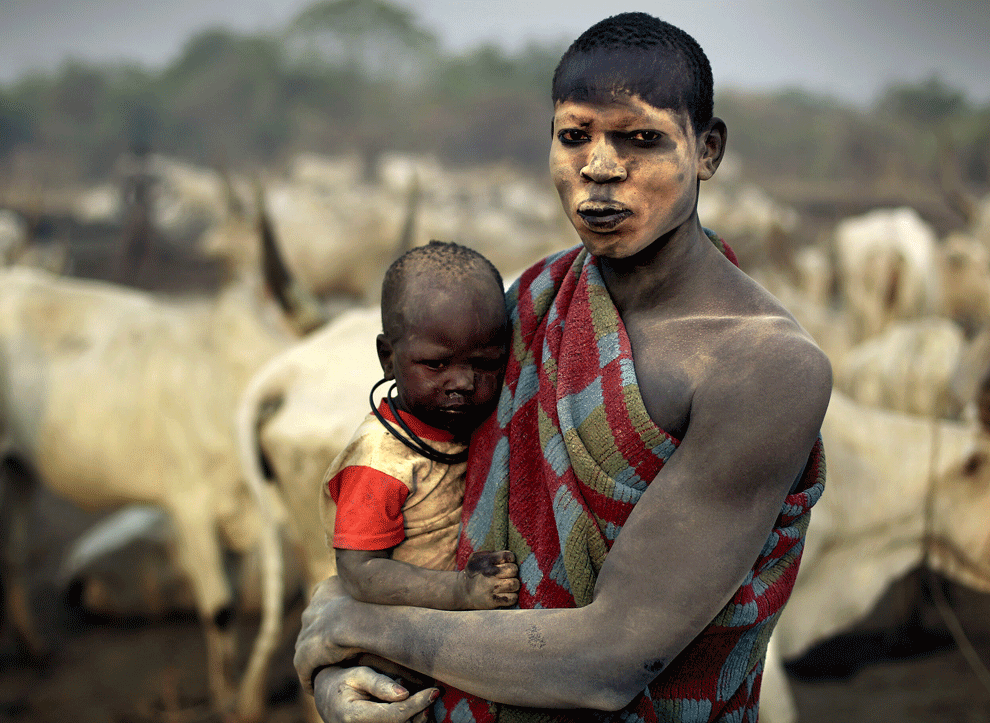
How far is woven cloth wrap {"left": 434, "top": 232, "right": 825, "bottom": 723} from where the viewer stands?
46.7 inches

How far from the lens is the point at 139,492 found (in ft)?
14.0

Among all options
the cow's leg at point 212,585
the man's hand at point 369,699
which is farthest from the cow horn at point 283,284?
the man's hand at point 369,699

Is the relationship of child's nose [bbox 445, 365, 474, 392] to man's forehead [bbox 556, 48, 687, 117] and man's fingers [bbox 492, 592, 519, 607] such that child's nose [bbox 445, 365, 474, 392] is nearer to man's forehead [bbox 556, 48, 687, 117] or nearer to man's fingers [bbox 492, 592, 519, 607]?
man's fingers [bbox 492, 592, 519, 607]

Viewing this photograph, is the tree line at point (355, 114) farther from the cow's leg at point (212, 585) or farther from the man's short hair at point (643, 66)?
the man's short hair at point (643, 66)

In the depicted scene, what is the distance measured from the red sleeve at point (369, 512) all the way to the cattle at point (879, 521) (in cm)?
222

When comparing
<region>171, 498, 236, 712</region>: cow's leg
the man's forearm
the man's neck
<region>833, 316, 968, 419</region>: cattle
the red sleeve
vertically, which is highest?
the man's neck

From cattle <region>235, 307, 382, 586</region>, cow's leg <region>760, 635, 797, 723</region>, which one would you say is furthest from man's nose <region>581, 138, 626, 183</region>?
cow's leg <region>760, 635, 797, 723</region>

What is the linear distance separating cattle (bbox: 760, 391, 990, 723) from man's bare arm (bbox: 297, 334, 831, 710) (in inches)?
86.7

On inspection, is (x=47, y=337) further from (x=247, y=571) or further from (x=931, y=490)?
(x=931, y=490)

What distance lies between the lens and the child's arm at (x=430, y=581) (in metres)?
1.28

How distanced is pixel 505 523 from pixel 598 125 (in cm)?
62

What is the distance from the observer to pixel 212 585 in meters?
4.05

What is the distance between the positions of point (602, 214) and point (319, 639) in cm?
84

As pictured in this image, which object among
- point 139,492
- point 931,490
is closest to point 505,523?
point 931,490
